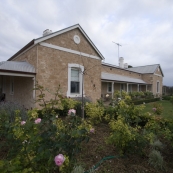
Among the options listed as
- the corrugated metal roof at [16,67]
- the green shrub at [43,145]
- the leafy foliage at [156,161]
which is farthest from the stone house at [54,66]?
the leafy foliage at [156,161]

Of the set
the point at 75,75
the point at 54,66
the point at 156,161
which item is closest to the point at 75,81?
the point at 75,75

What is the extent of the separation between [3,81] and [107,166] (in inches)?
586

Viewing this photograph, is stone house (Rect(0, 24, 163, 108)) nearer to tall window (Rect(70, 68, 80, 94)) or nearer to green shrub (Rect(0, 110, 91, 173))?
tall window (Rect(70, 68, 80, 94))

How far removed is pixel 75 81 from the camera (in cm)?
1063

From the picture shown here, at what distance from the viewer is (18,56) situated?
1094 centimetres

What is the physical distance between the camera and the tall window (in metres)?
10.5

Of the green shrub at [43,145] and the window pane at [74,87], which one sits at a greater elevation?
the window pane at [74,87]

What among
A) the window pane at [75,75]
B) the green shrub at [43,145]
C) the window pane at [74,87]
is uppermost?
the window pane at [75,75]

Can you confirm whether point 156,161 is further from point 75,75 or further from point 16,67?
point 75,75

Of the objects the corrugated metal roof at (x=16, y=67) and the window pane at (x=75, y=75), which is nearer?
the corrugated metal roof at (x=16, y=67)

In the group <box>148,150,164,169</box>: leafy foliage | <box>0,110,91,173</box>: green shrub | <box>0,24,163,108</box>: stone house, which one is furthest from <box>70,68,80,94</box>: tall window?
<box>0,110,91,173</box>: green shrub

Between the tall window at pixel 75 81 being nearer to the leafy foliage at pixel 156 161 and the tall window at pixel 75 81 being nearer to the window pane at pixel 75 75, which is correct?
the window pane at pixel 75 75

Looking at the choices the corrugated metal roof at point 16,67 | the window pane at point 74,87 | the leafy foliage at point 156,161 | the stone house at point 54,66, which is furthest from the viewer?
the window pane at point 74,87

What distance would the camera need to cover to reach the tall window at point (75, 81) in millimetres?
10453
